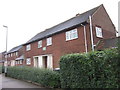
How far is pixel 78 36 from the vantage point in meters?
14.2

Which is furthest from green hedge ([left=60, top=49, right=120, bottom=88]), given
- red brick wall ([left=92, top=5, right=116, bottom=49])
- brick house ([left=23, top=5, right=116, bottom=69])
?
red brick wall ([left=92, top=5, right=116, bottom=49])

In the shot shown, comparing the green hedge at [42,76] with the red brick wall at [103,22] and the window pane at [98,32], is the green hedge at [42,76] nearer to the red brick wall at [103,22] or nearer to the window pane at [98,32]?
the red brick wall at [103,22]

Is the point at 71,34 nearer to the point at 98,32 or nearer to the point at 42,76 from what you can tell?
the point at 98,32

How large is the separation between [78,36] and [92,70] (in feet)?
28.0

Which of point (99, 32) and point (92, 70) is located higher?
point (99, 32)

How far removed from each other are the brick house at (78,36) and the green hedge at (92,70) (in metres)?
5.95

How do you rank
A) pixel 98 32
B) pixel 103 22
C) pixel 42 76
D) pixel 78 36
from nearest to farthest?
pixel 42 76 < pixel 78 36 < pixel 98 32 < pixel 103 22

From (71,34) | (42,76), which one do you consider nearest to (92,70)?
(42,76)

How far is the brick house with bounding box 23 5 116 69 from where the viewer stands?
1345cm

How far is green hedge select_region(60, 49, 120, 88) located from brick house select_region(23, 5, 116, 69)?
5.95 meters

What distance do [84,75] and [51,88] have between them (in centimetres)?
404

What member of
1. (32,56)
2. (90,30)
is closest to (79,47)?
(90,30)

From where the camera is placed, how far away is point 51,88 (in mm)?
9453

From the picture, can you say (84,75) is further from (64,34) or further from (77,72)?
(64,34)
